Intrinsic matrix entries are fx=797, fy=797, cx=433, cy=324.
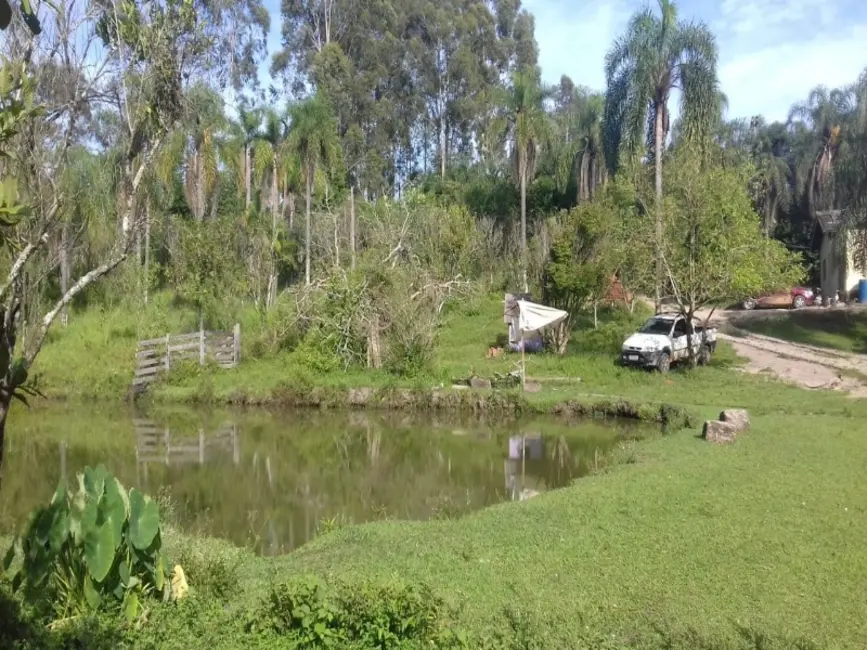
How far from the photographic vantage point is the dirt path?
20125 millimetres

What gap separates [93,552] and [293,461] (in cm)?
989

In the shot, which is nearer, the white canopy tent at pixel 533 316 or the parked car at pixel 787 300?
the white canopy tent at pixel 533 316

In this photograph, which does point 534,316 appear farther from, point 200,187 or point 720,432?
point 200,187

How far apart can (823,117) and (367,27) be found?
27485 mm

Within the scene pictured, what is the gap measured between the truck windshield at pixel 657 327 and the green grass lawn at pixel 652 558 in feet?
29.8

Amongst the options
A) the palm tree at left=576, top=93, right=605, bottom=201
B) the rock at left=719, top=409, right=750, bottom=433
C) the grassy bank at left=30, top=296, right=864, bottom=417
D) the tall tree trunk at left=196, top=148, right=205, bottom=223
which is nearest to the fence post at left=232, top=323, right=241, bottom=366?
the grassy bank at left=30, top=296, right=864, bottom=417

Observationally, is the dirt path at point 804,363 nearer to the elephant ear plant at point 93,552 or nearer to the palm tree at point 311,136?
the palm tree at point 311,136

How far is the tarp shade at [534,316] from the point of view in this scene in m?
21.2

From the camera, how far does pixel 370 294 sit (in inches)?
898

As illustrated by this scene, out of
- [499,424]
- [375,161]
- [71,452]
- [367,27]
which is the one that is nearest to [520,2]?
[367,27]

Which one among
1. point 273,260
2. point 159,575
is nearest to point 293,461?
point 159,575

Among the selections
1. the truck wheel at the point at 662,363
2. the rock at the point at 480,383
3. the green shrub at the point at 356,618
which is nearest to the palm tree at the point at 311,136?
the rock at the point at 480,383

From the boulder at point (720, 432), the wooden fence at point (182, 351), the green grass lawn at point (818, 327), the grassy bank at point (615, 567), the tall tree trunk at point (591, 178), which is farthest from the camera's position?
the tall tree trunk at point (591, 178)

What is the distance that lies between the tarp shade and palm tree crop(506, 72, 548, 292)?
9507 mm
